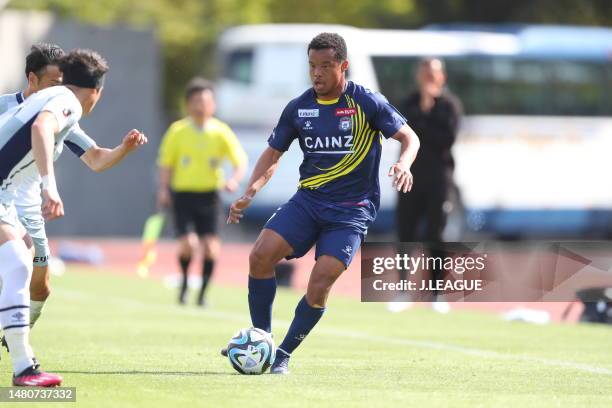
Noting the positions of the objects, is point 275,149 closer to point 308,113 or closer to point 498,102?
point 308,113

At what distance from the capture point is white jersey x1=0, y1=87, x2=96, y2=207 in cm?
920

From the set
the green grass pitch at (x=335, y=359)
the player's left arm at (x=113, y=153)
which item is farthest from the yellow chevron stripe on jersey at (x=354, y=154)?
the green grass pitch at (x=335, y=359)

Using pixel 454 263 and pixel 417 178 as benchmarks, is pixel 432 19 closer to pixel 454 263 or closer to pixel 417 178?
pixel 417 178

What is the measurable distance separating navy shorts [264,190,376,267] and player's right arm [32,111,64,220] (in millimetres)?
1867

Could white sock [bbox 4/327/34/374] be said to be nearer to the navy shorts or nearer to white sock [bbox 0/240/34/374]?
white sock [bbox 0/240/34/374]

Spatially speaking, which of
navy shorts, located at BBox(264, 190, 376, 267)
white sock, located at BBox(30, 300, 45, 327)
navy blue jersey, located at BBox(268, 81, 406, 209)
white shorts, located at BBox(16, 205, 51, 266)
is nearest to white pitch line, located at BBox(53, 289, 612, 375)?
navy shorts, located at BBox(264, 190, 376, 267)

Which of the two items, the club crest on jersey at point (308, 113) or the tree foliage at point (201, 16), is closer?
the club crest on jersey at point (308, 113)

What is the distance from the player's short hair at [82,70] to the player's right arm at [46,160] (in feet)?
2.43

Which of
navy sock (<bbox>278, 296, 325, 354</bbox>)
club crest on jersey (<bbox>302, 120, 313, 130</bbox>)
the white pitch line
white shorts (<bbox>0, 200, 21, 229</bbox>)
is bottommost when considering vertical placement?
the white pitch line

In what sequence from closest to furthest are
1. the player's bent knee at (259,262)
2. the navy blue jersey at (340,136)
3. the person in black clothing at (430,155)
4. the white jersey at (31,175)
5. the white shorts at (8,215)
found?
the white shorts at (8,215) < the white jersey at (31,175) < the player's bent knee at (259,262) < the navy blue jersey at (340,136) < the person in black clothing at (430,155)

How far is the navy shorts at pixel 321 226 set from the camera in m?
9.73

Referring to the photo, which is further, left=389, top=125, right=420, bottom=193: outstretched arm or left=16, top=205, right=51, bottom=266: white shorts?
left=16, top=205, right=51, bottom=266: white shorts

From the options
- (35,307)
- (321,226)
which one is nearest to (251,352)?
(321,226)

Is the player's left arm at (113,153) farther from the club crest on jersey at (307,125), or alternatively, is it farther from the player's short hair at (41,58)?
the club crest on jersey at (307,125)
